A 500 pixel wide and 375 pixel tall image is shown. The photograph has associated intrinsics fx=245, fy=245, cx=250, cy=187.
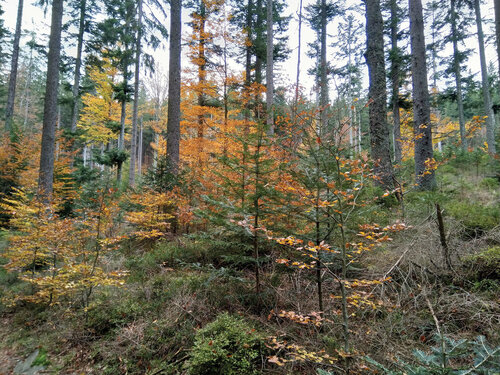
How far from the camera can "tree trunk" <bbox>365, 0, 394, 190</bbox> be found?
6.82 m

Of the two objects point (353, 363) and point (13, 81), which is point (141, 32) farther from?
point (353, 363)

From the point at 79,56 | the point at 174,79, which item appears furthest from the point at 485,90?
the point at 79,56

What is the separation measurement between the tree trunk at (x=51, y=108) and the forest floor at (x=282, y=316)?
4283 millimetres

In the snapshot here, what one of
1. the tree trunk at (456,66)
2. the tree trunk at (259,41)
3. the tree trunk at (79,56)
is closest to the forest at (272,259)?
the tree trunk at (259,41)

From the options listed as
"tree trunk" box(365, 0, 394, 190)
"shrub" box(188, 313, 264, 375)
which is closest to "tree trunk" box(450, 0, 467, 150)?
"tree trunk" box(365, 0, 394, 190)

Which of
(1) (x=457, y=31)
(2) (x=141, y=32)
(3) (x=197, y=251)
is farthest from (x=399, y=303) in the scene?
(1) (x=457, y=31)

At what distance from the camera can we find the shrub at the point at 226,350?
264cm

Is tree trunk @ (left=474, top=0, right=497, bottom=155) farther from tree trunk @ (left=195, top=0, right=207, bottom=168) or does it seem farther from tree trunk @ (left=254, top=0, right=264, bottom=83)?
tree trunk @ (left=195, top=0, right=207, bottom=168)

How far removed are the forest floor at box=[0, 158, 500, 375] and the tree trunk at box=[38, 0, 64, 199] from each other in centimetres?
428

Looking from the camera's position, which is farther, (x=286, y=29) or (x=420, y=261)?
(x=286, y=29)

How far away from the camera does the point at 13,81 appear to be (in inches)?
599

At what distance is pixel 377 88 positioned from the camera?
7199mm

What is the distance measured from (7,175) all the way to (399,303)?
43.4ft

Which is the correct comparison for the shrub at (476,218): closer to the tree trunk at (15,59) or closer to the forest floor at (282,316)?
the forest floor at (282,316)
